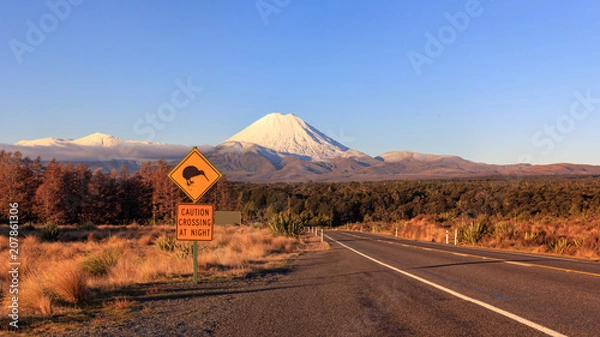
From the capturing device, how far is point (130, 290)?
991 centimetres

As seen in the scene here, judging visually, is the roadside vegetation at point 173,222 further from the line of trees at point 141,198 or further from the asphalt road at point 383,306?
the asphalt road at point 383,306

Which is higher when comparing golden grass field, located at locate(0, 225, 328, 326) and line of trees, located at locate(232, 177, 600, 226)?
golden grass field, located at locate(0, 225, 328, 326)

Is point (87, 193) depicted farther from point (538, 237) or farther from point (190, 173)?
point (190, 173)

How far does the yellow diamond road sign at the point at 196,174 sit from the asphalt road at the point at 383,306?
219 centimetres

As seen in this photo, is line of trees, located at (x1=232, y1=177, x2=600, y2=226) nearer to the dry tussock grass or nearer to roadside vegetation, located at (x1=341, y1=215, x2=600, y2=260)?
roadside vegetation, located at (x1=341, y1=215, x2=600, y2=260)

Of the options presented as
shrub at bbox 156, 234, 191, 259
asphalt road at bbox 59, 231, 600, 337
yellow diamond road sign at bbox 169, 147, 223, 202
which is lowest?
shrub at bbox 156, 234, 191, 259

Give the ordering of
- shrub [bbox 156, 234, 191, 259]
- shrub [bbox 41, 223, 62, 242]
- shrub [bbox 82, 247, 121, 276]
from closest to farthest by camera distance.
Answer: shrub [bbox 82, 247, 121, 276], shrub [bbox 156, 234, 191, 259], shrub [bbox 41, 223, 62, 242]

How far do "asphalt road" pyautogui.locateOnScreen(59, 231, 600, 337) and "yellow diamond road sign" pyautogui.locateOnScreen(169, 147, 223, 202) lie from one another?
2193 millimetres

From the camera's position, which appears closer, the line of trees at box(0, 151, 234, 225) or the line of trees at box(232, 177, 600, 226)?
the line of trees at box(0, 151, 234, 225)

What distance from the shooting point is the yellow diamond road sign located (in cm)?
1109

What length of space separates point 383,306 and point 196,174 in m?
5.49

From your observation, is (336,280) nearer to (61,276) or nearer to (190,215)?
(190,215)

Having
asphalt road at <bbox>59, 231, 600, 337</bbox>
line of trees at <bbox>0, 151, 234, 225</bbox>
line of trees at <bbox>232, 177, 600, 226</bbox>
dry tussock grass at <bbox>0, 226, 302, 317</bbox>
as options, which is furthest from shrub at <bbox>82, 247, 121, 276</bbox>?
line of trees at <bbox>0, 151, 234, 225</bbox>

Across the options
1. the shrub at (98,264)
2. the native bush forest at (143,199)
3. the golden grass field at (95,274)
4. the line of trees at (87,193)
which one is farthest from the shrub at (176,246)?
the line of trees at (87,193)
